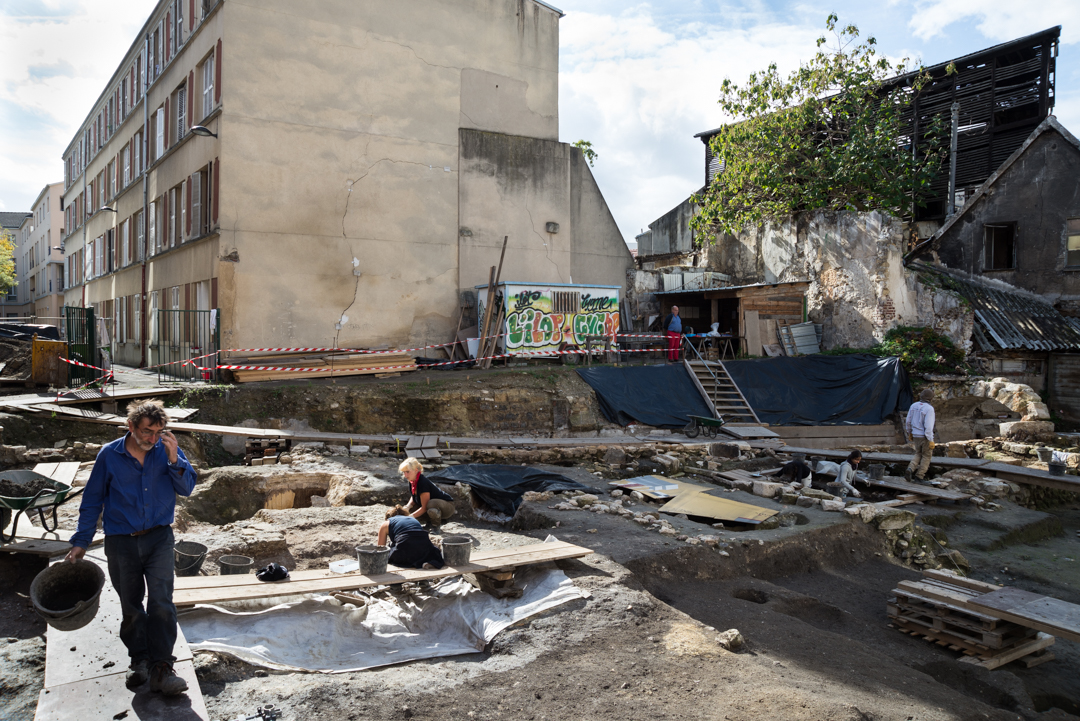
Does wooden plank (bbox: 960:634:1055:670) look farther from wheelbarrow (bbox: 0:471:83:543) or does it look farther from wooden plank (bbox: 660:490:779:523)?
wheelbarrow (bbox: 0:471:83:543)

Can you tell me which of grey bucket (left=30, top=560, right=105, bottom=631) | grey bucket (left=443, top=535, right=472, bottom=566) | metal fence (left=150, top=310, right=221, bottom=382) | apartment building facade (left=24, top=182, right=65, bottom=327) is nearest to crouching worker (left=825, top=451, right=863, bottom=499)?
grey bucket (left=443, top=535, right=472, bottom=566)

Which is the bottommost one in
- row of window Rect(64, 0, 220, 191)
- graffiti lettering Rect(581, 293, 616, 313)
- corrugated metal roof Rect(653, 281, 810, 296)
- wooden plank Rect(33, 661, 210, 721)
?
wooden plank Rect(33, 661, 210, 721)

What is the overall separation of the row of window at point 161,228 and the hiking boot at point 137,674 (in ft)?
48.1

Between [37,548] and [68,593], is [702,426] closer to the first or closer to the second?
[37,548]

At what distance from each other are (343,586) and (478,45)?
60.3 ft

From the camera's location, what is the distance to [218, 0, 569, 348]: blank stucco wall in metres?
17.0

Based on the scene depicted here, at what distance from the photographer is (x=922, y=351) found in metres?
19.7

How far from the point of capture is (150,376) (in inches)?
746

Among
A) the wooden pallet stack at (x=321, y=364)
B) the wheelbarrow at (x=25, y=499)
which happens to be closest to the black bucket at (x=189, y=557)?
the wheelbarrow at (x=25, y=499)

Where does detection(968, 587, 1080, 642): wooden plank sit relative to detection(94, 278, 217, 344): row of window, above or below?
below

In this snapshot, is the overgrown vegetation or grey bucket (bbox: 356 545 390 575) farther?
the overgrown vegetation

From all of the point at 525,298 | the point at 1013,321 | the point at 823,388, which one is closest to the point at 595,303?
the point at 525,298

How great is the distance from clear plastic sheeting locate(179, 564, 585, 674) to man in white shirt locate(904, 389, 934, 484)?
31.1 ft

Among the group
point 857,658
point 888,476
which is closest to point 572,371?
point 888,476
